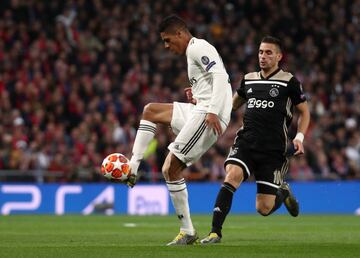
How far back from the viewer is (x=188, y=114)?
10.0 m

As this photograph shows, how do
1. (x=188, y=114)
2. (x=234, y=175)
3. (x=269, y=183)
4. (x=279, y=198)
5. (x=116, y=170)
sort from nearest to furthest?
(x=116, y=170)
(x=188, y=114)
(x=234, y=175)
(x=269, y=183)
(x=279, y=198)

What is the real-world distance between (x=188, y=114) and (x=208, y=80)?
417 mm

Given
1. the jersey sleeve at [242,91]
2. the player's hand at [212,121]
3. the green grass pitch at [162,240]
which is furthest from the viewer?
the jersey sleeve at [242,91]

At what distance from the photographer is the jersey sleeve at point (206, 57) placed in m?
9.80

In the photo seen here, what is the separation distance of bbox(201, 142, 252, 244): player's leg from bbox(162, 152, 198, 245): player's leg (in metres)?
0.18

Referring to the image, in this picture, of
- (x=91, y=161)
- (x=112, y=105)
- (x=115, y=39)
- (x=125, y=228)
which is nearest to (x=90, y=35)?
(x=115, y=39)

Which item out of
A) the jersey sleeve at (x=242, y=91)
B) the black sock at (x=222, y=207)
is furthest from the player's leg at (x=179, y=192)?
the jersey sleeve at (x=242, y=91)

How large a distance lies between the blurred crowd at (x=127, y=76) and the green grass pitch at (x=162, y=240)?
546cm

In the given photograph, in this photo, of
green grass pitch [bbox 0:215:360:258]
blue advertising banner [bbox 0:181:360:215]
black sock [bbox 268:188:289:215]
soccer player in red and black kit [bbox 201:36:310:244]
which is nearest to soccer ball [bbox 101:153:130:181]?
green grass pitch [bbox 0:215:360:258]

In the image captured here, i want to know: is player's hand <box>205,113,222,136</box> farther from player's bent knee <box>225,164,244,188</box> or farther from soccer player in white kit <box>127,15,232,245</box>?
player's bent knee <box>225,164,244,188</box>

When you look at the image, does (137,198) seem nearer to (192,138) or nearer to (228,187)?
(228,187)

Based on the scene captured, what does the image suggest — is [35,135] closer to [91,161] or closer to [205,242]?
[91,161]

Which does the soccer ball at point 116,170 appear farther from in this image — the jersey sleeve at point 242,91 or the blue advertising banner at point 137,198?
the blue advertising banner at point 137,198

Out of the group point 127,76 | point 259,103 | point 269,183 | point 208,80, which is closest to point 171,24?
point 208,80
